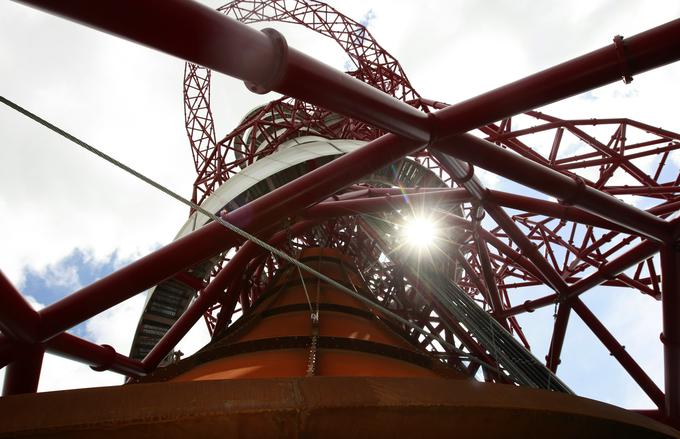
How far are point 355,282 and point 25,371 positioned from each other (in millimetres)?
5663

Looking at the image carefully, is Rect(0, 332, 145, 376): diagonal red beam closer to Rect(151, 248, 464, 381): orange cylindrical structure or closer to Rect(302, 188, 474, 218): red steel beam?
Rect(151, 248, 464, 381): orange cylindrical structure

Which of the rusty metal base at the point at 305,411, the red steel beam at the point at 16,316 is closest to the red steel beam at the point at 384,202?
the red steel beam at the point at 16,316

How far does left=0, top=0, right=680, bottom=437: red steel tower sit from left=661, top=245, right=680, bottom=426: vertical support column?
26 millimetres

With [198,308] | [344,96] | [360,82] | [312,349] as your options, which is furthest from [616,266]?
[198,308]

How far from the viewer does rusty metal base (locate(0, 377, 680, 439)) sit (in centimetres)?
229

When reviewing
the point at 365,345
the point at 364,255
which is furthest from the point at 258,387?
the point at 364,255

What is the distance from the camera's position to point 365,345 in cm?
531

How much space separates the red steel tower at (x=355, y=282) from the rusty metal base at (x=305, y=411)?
11 mm

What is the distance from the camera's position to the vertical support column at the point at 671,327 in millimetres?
6164

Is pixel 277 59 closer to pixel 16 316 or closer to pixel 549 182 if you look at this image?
pixel 549 182

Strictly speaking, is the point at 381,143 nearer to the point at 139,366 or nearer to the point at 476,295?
the point at 139,366

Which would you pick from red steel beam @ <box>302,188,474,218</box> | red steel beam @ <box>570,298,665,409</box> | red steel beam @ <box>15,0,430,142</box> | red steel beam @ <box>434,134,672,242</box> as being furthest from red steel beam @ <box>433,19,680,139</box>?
red steel beam @ <box>570,298,665,409</box>

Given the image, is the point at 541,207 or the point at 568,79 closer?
the point at 568,79

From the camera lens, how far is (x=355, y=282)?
924 cm
